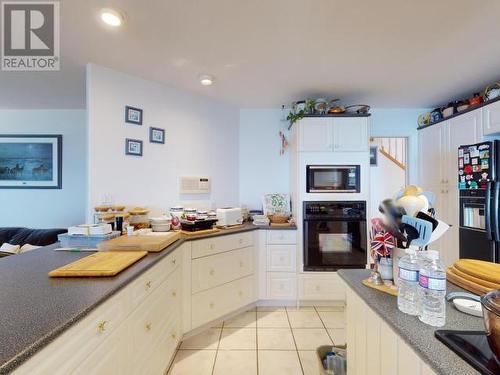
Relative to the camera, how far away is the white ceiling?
4.88 feet

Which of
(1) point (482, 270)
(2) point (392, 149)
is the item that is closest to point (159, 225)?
(1) point (482, 270)

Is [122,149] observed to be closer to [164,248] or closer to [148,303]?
[164,248]

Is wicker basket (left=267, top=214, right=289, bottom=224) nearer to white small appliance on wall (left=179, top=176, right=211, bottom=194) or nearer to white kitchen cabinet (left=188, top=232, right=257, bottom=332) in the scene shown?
white kitchen cabinet (left=188, top=232, right=257, bottom=332)

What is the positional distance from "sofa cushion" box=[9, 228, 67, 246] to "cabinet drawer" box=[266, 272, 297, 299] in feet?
7.89

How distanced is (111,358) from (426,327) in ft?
3.91

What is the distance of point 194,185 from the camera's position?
2.76 metres

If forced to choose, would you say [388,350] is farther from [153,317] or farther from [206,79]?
[206,79]

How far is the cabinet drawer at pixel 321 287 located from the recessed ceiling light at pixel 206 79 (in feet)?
7.42

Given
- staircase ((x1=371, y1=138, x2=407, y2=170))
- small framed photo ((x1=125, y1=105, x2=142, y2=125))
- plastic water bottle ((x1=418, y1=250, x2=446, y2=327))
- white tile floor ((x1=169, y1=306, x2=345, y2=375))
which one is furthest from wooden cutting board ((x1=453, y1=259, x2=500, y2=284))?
staircase ((x1=371, y1=138, x2=407, y2=170))

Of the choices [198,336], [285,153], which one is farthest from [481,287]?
[285,153]

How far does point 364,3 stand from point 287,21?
45 centimetres

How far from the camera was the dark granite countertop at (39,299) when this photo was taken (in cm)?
67

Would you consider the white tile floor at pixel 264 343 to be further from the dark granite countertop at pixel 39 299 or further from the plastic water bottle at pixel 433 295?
the plastic water bottle at pixel 433 295

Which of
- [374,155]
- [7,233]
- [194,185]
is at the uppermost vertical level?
[374,155]
